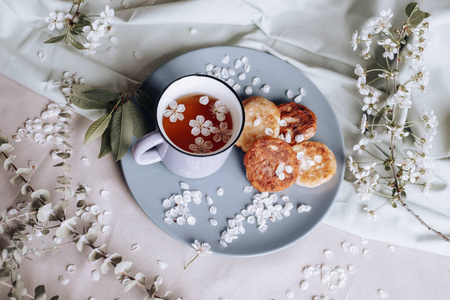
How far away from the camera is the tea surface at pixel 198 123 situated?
0.78 meters

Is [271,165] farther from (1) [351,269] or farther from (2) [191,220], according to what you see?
(1) [351,269]

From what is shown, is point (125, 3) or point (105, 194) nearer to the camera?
point (105, 194)

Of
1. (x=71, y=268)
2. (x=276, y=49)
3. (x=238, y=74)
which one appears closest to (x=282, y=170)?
(x=238, y=74)

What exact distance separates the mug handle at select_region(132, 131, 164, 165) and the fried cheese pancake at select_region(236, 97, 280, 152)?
0.62 feet

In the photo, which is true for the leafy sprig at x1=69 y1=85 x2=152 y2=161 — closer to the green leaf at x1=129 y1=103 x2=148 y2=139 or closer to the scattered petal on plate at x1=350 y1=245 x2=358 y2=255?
the green leaf at x1=129 y1=103 x2=148 y2=139

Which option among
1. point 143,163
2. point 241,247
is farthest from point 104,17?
point 241,247

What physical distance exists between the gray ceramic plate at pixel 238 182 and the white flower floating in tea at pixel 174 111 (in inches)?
4.2

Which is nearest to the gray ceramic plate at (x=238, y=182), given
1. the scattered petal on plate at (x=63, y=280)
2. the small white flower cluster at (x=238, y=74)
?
the small white flower cluster at (x=238, y=74)

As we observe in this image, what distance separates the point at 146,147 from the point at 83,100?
218mm

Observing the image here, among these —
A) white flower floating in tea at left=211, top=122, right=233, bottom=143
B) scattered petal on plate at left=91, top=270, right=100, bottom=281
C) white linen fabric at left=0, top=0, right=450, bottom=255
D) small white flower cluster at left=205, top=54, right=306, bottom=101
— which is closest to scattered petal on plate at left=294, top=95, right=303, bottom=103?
small white flower cluster at left=205, top=54, right=306, bottom=101

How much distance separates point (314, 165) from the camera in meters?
0.85

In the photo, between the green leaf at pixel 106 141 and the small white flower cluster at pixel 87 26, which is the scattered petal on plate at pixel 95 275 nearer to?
the green leaf at pixel 106 141

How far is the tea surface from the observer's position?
2.57 feet

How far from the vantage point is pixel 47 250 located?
82 centimetres
